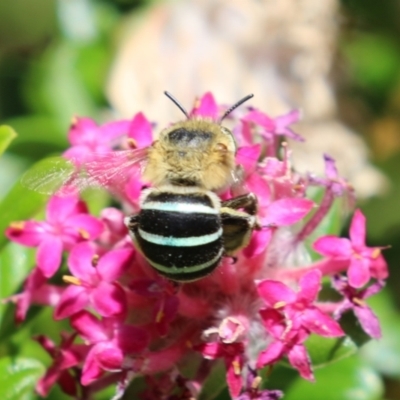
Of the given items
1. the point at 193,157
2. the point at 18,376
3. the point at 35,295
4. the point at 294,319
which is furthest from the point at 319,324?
the point at 18,376

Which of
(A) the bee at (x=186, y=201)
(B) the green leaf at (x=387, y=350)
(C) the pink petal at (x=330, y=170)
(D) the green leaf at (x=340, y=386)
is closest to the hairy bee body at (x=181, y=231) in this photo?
(A) the bee at (x=186, y=201)

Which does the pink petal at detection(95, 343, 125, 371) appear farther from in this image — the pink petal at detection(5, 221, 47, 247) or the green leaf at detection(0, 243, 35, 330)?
the green leaf at detection(0, 243, 35, 330)

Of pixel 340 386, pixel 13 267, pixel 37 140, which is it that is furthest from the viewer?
pixel 37 140

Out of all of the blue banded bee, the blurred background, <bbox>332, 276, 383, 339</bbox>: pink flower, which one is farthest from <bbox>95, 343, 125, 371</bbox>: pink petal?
the blurred background

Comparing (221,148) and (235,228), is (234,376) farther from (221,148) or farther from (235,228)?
(221,148)

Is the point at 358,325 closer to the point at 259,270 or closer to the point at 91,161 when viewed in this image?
the point at 259,270

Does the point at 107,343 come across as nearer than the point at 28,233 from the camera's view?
Yes

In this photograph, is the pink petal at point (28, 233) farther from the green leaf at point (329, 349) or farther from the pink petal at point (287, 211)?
the green leaf at point (329, 349)
